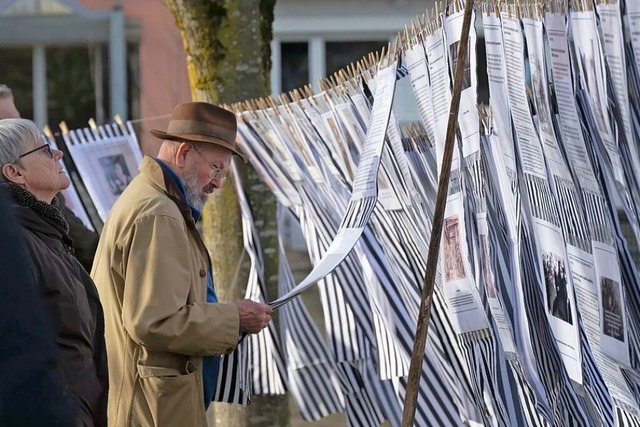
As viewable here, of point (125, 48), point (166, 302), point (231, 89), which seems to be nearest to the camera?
point (166, 302)

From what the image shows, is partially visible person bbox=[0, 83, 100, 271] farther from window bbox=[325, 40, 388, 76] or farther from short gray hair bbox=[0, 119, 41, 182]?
window bbox=[325, 40, 388, 76]

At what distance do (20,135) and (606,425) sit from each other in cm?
186

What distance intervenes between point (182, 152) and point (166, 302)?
24.5 inches

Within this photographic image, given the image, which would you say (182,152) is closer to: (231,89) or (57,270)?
(57,270)

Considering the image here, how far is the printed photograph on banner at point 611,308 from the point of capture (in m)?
3.35

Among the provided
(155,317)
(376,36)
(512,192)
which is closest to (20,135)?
(155,317)

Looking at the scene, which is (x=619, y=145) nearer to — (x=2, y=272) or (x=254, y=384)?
(x=2, y=272)

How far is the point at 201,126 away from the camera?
410 centimetres

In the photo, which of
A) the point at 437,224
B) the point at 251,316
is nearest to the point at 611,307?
the point at 437,224

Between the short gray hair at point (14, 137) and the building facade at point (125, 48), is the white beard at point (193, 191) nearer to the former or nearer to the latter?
the short gray hair at point (14, 137)

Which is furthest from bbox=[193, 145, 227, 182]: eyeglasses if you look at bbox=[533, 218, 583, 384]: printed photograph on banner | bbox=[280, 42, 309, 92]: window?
bbox=[280, 42, 309, 92]: window

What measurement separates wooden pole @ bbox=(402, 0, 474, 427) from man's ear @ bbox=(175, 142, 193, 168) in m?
0.96

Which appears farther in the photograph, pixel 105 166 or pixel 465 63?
pixel 105 166

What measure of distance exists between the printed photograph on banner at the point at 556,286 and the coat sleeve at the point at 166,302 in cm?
99
